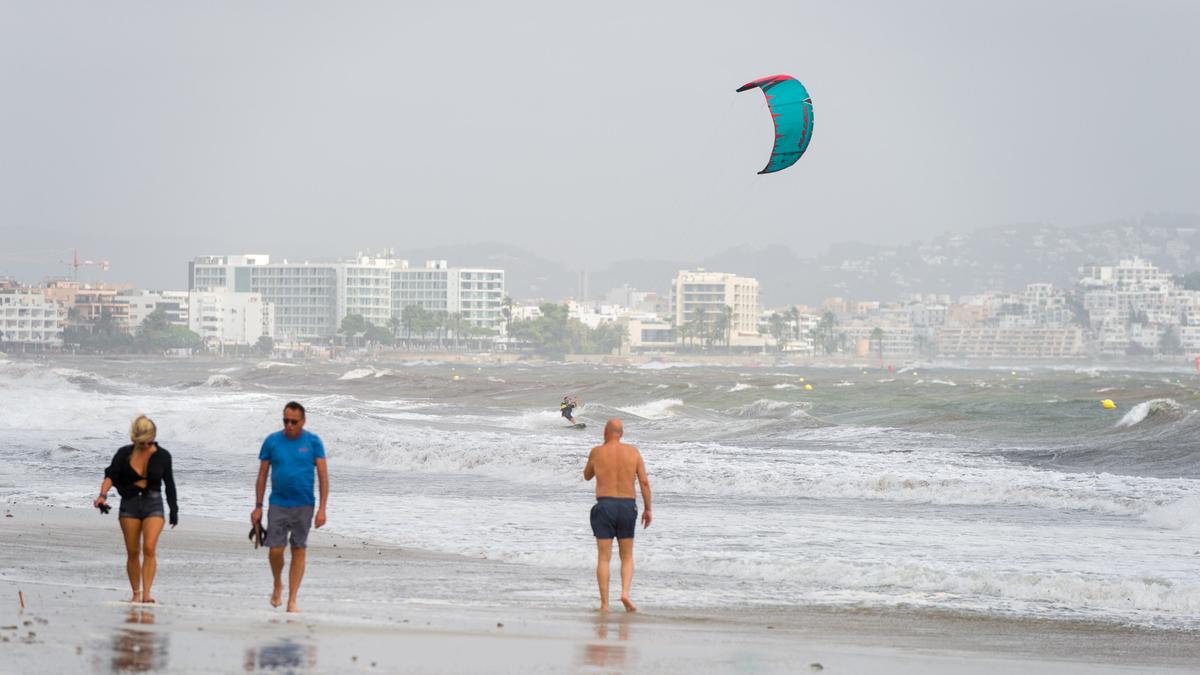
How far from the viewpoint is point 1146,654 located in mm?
9844

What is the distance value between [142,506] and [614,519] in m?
3.21

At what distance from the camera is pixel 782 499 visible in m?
20.9

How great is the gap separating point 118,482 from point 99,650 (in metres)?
2.19

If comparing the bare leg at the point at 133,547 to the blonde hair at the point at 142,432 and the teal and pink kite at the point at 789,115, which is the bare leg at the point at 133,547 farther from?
the teal and pink kite at the point at 789,115

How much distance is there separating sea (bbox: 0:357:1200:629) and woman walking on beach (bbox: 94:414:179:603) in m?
2.24

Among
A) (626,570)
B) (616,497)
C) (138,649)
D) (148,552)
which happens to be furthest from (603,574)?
(138,649)

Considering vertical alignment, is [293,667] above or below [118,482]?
below

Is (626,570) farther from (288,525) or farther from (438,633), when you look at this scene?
(288,525)

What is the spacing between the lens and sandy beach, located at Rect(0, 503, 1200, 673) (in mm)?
8062


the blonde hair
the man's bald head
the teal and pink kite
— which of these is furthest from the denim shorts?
the teal and pink kite

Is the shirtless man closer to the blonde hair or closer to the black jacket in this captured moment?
the black jacket

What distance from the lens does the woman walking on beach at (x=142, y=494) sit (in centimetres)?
982

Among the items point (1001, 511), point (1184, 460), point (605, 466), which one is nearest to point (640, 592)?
point (605, 466)

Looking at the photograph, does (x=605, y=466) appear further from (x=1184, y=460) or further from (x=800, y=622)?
(x=1184, y=460)
